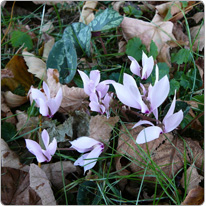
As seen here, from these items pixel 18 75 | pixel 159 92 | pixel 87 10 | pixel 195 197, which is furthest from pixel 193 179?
pixel 87 10

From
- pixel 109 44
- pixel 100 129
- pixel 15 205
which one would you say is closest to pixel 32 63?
pixel 109 44

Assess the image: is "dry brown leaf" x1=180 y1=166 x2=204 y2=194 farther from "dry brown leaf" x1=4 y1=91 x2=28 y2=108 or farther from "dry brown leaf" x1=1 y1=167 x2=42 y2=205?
"dry brown leaf" x1=4 y1=91 x2=28 y2=108

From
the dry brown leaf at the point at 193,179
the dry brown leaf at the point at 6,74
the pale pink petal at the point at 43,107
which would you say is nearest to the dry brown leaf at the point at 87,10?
the dry brown leaf at the point at 6,74

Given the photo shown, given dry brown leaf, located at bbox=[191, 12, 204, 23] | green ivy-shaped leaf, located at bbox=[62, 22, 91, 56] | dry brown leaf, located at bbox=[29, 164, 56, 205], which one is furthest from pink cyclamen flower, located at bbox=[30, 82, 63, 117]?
dry brown leaf, located at bbox=[191, 12, 204, 23]

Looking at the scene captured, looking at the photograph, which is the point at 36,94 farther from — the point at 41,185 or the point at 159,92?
the point at 159,92

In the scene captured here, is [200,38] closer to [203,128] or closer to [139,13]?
[139,13]
